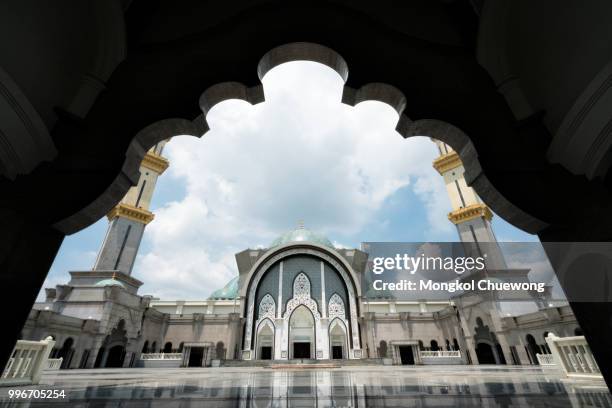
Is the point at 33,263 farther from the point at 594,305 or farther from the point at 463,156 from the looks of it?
the point at 594,305

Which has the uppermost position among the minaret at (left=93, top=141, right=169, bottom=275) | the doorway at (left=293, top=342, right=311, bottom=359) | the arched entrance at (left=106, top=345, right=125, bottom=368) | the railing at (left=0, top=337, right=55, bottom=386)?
the minaret at (left=93, top=141, right=169, bottom=275)

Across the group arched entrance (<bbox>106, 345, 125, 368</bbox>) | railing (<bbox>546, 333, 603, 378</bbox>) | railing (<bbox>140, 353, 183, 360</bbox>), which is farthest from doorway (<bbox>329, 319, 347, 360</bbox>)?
railing (<bbox>546, 333, 603, 378</bbox>)

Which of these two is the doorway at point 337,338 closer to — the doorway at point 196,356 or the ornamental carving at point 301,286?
the ornamental carving at point 301,286

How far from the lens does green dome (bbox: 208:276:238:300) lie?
32200mm

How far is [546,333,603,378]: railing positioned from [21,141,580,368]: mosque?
1203cm

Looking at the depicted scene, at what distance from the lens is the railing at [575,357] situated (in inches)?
145

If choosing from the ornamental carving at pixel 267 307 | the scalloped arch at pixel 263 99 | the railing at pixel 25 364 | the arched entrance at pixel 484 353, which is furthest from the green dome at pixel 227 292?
the scalloped arch at pixel 263 99

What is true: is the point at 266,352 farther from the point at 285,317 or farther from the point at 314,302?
the point at 314,302

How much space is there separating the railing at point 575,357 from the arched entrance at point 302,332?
70.0 ft

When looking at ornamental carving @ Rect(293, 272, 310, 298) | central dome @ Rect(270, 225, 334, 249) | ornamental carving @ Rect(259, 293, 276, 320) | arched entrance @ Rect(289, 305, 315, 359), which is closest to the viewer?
arched entrance @ Rect(289, 305, 315, 359)

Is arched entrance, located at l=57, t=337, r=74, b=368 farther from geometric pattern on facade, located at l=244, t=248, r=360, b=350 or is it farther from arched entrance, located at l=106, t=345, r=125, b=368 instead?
geometric pattern on facade, located at l=244, t=248, r=360, b=350

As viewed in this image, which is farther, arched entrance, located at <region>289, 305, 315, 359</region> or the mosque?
arched entrance, located at <region>289, 305, 315, 359</region>

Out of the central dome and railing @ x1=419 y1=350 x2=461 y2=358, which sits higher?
the central dome

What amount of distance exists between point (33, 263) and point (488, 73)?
4.08m
